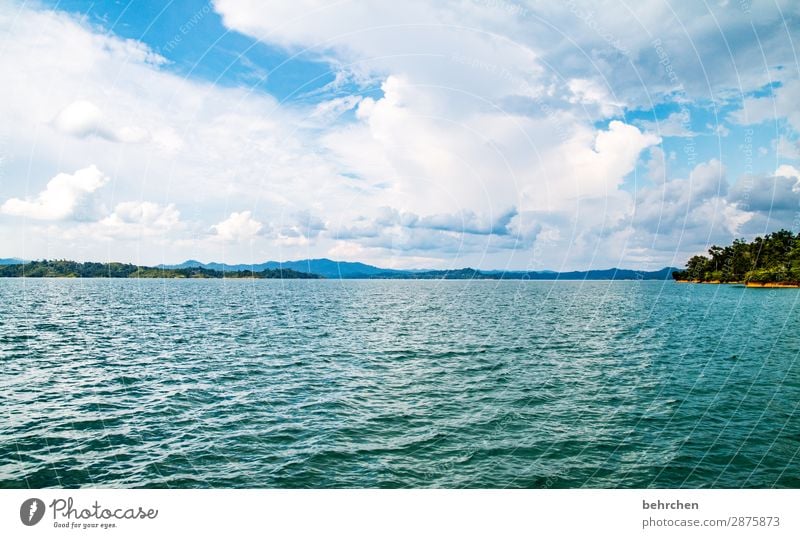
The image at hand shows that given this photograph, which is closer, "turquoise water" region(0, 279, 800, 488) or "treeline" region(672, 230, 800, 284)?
"turquoise water" region(0, 279, 800, 488)

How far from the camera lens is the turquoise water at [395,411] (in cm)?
1644

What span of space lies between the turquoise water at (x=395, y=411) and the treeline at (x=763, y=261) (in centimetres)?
12065

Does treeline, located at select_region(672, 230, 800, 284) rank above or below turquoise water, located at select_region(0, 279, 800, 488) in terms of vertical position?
above

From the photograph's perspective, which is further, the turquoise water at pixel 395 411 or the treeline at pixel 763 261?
the treeline at pixel 763 261

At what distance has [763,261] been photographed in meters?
159

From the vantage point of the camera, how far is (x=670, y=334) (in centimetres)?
5450

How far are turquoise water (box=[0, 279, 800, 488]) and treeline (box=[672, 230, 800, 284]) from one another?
396ft

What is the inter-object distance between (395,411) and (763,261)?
188 metres

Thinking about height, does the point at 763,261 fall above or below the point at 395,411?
above

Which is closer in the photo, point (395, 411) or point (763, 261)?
point (395, 411)

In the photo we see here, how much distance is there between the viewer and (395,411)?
2334 centimetres

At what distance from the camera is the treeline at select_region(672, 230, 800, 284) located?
5699 inches
